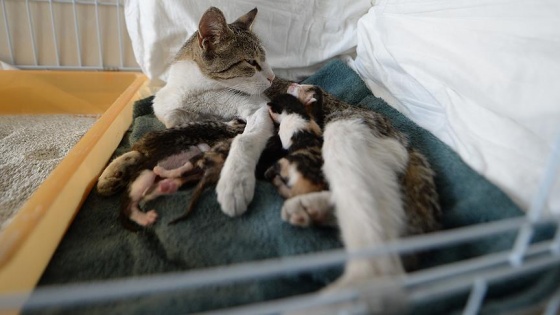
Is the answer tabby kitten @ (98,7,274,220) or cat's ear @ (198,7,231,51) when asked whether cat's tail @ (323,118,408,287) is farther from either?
cat's ear @ (198,7,231,51)

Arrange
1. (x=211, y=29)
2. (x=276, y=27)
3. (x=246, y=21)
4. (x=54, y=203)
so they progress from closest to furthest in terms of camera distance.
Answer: (x=54, y=203), (x=211, y=29), (x=246, y=21), (x=276, y=27)

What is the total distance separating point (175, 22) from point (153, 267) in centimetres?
119

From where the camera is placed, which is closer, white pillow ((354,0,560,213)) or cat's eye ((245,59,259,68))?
white pillow ((354,0,560,213))

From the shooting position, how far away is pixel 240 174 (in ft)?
2.96

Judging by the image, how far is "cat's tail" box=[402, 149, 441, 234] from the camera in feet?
2.44

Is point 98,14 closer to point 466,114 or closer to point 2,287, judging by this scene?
point 2,287

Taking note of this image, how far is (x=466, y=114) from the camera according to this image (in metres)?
0.95

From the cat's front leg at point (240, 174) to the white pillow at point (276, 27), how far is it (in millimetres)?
698

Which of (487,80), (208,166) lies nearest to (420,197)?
(487,80)

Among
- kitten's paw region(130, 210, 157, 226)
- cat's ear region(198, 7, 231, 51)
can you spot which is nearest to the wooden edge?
kitten's paw region(130, 210, 157, 226)

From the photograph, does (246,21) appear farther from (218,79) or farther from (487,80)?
(487,80)

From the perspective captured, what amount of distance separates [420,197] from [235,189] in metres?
0.41

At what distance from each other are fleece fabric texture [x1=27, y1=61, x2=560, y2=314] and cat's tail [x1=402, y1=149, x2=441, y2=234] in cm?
4

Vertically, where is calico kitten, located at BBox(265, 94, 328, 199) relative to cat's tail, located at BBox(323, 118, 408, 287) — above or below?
below
